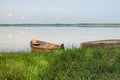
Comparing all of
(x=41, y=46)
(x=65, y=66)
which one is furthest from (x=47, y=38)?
(x=65, y=66)

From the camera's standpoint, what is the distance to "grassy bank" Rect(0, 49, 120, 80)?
11.6 metres

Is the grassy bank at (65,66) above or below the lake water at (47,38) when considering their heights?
above

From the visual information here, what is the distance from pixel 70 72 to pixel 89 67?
A: 0.84 metres

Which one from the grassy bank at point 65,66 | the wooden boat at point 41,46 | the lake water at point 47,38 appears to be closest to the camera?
the grassy bank at point 65,66

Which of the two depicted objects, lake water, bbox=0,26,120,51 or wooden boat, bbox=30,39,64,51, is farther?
lake water, bbox=0,26,120,51

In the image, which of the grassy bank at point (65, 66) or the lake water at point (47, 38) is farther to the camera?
the lake water at point (47, 38)

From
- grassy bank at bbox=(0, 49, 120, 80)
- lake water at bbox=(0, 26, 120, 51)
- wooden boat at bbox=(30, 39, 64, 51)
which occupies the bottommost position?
lake water at bbox=(0, 26, 120, 51)

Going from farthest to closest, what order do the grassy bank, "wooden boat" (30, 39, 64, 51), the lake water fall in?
1. the lake water
2. "wooden boat" (30, 39, 64, 51)
3. the grassy bank

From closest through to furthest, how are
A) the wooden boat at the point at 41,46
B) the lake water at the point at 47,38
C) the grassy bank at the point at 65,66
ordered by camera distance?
the grassy bank at the point at 65,66 < the wooden boat at the point at 41,46 < the lake water at the point at 47,38

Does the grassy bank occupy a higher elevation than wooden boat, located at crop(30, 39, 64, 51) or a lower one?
higher

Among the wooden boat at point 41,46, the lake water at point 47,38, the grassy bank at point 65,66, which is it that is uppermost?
the grassy bank at point 65,66

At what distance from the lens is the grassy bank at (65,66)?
11.6 meters

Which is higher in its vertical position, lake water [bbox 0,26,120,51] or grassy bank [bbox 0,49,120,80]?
grassy bank [bbox 0,49,120,80]

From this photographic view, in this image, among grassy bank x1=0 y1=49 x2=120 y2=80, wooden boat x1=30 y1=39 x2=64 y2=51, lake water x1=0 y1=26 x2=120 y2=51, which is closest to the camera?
grassy bank x1=0 y1=49 x2=120 y2=80
